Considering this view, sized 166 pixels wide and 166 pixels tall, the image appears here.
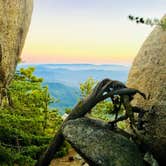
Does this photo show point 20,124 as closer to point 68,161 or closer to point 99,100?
point 99,100

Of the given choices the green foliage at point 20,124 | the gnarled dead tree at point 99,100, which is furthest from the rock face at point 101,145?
the green foliage at point 20,124

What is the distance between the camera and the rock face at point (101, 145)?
1131cm

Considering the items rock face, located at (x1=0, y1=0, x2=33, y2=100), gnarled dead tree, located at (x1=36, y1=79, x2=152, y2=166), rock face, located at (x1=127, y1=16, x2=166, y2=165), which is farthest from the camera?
rock face, located at (x1=0, y1=0, x2=33, y2=100)

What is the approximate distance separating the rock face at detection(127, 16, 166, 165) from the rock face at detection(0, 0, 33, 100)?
4.15m

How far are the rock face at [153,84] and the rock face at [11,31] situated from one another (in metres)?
4.15

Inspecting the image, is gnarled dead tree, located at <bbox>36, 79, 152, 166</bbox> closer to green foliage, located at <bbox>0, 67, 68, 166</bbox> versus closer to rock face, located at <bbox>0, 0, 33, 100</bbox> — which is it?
green foliage, located at <bbox>0, 67, 68, 166</bbox>

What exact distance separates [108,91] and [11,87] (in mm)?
6205

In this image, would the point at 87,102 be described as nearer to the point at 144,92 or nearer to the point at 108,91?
the point at 108,91

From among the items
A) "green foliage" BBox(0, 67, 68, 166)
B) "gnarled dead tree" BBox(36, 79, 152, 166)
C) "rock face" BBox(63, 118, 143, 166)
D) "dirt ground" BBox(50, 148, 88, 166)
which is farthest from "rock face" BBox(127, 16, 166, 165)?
"dirt ground" BBox(50, 148, 88, 166)

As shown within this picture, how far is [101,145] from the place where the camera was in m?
11.6

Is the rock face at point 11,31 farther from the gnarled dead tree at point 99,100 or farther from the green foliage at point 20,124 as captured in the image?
the gnarled dead tree at point 99,100

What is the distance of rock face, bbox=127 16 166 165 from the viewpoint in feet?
36.9

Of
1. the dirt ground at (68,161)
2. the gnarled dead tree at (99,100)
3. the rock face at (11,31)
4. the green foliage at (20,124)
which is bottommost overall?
Result: the dirt ground at (68,161)

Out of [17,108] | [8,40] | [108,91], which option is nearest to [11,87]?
[17,108]
